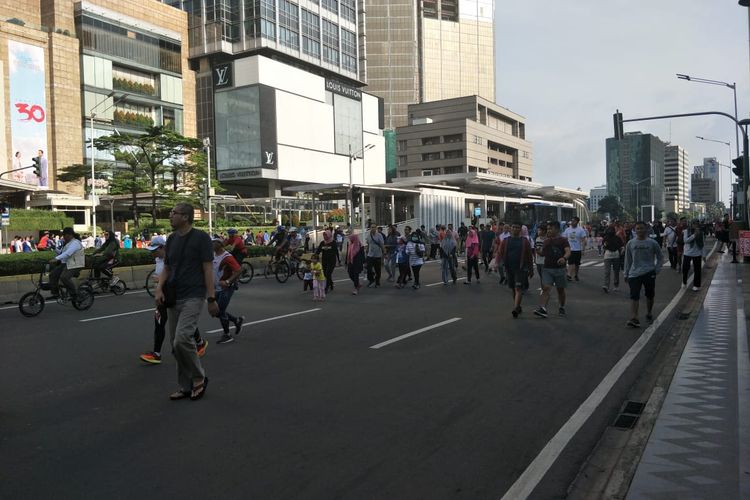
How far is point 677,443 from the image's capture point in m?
4.17

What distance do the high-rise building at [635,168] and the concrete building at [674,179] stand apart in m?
16.8

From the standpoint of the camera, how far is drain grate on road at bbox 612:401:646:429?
→ 4.71m

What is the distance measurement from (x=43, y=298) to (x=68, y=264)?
80 centimetres

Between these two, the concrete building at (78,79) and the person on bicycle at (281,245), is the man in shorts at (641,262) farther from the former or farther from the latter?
the concrete building at (78,79)

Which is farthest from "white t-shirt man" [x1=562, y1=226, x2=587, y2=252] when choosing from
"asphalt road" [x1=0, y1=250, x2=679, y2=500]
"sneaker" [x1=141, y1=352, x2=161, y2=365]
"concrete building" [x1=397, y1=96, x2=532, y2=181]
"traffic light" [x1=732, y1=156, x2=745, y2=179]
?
"concrete building" [x1=397, y1=96, x2=532, y2=181]

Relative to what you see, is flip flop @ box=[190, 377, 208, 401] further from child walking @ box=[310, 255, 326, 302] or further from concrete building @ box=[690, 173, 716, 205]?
concrete building @ box=[690, 173, 716, 205]

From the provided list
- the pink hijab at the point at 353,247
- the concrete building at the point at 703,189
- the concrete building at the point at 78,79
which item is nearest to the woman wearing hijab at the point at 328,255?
the pink hijab at the point at 353,247

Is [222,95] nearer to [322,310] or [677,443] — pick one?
[322,310]

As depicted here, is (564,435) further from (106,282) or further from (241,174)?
(241,174)

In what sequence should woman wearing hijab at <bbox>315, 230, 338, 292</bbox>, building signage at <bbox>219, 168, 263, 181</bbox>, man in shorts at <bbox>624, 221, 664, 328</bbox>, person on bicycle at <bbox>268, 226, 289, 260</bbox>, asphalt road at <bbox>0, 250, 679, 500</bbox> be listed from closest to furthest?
asphalt road at <bbox>0, 250, 679, 500</bbox>
man in shorts at <bbox>624, 221, 664, 328</bbox>
woman wearing hijab at <bbox>315, 230, 338, 292</bbox>
person on bicycle at <bbox>268, 226, 289, 260</bbox>
building signage at <bbox>219, 168, 263, 181</bbox>

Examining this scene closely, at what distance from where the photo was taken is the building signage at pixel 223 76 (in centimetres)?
7094

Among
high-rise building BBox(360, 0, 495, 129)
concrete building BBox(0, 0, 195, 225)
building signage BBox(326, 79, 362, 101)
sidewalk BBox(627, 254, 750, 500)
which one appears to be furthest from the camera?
high-rise building BBox(360, 0, 495, 129)

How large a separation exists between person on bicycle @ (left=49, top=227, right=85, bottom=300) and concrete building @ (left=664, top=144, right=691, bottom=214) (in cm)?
14582

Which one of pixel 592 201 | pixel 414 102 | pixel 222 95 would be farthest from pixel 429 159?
pixel 592 201
